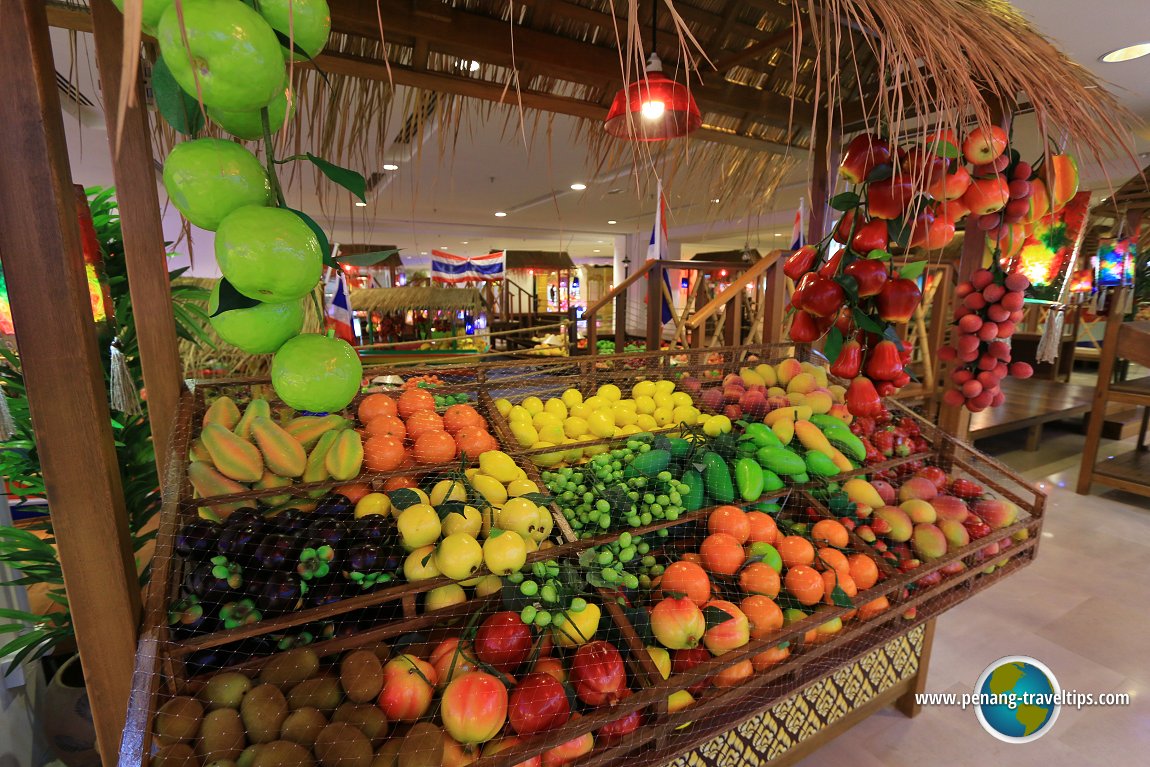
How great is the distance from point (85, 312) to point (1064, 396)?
7.42 meters

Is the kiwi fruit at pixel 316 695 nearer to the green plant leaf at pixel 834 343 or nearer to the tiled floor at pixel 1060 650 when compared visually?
the green plant leaf at pixel 834 343

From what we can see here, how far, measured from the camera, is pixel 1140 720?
1.77 meters

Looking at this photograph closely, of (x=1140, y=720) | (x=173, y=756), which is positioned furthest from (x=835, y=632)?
(x=1140, y=720)

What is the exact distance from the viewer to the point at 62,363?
1.85 feet

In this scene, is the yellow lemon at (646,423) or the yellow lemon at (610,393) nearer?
the yellow lemon at (646,423)

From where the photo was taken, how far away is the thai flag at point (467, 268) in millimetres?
9586

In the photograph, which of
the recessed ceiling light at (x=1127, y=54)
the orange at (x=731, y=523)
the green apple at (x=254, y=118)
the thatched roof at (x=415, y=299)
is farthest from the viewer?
the thatched roof at (x=415, y=299)

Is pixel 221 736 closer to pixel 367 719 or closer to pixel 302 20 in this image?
pixel 367 719

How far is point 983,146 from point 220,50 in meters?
1.42

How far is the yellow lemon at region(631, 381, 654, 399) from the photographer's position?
1797 millimetres

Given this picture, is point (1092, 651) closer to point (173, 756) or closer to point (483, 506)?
point (483, 506)

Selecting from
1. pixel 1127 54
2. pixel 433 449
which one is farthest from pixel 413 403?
pixel 1127 54

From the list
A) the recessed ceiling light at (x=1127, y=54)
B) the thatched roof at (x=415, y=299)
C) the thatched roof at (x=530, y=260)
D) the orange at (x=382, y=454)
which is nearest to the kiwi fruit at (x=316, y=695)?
the orange at (x=382, y=454)

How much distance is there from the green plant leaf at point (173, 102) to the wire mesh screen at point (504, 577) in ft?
2.07
